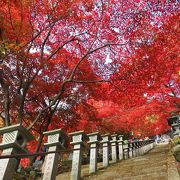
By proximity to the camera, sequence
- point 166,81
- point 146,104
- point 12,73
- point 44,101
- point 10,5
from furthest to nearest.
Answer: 1. point 146,104
2. point 166,81
3. point 44,101
4. point 12,73
5. point 10,5

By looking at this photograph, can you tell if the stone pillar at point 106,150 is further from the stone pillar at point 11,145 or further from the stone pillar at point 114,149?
the stone pillar at point 11,145

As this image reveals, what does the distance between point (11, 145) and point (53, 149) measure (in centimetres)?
168

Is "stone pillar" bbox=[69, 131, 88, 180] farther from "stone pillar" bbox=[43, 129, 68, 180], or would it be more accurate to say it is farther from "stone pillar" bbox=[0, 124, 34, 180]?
"stone pillar" bbox=[0, 124, 34, 180]

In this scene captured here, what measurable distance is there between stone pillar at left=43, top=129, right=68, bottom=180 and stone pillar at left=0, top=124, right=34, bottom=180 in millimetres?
1231

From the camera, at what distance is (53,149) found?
545 cm

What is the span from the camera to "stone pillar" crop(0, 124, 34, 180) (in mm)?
3719

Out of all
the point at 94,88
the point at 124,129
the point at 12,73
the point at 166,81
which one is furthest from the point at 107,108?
the point at 12,73

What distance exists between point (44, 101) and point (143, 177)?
8.43 m

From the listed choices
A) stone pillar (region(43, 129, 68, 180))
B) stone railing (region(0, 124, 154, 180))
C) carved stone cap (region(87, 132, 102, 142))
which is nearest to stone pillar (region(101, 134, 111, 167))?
carved stone cap (region(87, 132, 102, 142))

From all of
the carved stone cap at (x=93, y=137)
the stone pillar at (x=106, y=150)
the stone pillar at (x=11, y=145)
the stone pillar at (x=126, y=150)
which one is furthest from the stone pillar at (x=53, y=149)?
the stone pillar at (x=126, y=150)

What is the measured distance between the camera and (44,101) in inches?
523

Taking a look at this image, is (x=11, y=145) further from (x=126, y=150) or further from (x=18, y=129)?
(x=126, y=150)

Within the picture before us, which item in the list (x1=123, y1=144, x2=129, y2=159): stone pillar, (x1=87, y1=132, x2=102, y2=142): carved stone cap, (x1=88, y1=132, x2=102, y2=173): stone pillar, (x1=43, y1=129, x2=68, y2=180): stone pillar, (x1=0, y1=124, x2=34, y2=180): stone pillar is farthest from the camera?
(x1=123, y1=144, x2=129, y2=159): stone pillar

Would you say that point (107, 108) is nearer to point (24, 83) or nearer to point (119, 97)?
point (119, 97)
